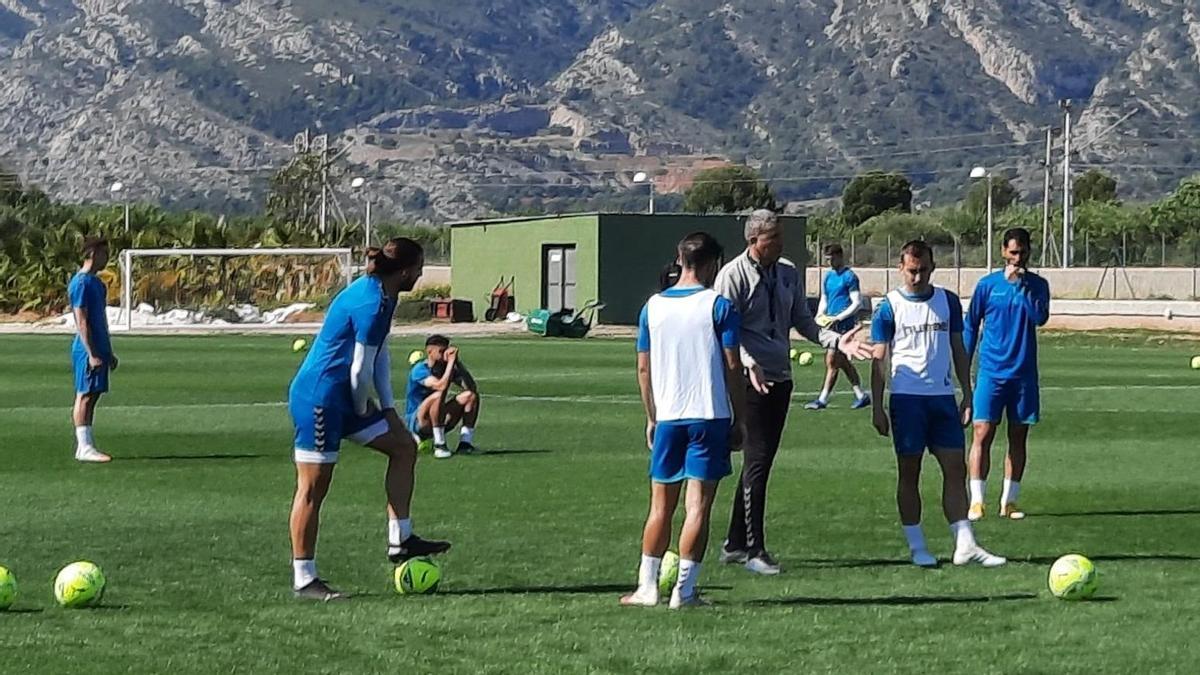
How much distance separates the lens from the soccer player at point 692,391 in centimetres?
948

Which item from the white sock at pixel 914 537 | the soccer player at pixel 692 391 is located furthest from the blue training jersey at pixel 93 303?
the soccer player at pixel 692 391

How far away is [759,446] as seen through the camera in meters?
11.2

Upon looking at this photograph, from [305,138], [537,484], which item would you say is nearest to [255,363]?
[537,484]

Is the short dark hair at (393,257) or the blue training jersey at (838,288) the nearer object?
the short dark hair at (393,257)

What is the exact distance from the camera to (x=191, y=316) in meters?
54.8

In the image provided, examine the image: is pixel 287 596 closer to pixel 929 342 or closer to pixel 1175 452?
pixel 929 342

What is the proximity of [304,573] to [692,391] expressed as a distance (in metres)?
2.28

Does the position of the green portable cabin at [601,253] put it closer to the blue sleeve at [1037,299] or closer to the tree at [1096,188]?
the blue sleeve at [1037,299]

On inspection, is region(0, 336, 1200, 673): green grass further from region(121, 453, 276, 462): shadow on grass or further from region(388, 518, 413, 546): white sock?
region(388, 518, 413, 546): white sock

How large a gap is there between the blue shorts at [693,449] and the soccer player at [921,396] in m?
1.95

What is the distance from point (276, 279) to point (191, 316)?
13.5 feet

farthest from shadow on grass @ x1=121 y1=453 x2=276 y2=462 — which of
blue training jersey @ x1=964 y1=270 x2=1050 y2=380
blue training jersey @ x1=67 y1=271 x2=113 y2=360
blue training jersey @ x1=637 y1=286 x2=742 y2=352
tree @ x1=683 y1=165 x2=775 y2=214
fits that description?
tree @ x1=683 y1=165 x2=775 y2=214

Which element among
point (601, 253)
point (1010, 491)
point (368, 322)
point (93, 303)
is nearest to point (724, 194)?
point (601, 253)

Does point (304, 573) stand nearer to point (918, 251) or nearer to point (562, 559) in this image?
point (562, 559)
